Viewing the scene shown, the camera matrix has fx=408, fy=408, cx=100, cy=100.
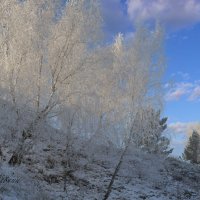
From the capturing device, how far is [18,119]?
53.6ft

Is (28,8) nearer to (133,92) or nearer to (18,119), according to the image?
(18,119)

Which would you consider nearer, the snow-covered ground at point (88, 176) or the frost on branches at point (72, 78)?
the snow-covered ground at point (88, 176)

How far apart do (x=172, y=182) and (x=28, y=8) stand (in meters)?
14.1

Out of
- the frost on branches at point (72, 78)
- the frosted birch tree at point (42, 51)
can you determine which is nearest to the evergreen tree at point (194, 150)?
the frost on branches at point (72, 78)

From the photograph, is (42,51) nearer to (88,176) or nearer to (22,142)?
(22,142)

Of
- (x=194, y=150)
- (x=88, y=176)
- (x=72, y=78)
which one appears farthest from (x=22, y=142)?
(x=194, y=150)

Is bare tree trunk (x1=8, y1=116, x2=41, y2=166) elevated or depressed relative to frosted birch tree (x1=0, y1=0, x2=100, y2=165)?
depressed

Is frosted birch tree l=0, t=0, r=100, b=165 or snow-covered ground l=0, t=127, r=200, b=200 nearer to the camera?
snow-covered ground l=0, t=127, r=200, b=200

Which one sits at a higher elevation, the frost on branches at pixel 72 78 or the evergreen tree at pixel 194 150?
the evergreen tree at pixel 194 150

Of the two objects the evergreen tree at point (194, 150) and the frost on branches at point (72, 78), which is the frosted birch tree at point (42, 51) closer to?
the frost on branches at point (72, 78)

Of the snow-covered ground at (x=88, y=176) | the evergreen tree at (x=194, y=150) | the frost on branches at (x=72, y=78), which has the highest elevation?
the evergreen tree at (x=194, y=150)

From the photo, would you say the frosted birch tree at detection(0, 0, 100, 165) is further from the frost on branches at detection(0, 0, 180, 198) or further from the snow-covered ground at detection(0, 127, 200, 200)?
the snow-covered ground at detection(0, 127, 200, 200)

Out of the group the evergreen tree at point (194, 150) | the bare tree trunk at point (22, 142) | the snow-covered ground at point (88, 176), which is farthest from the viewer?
the evergreen tree at point (194, 150)

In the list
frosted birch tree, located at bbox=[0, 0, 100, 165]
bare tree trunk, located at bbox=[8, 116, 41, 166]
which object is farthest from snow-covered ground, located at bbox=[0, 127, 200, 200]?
frosted birch tree, located at bbox=[0, 0, 100, 165]
